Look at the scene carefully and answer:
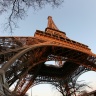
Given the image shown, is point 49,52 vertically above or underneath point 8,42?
above

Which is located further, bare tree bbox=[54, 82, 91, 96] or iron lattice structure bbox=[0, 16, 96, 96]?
bare tree bbox=[54, 82, 91, 96]

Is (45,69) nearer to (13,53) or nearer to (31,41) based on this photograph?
(31,41)

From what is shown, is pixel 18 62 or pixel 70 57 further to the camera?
pixel 70 57

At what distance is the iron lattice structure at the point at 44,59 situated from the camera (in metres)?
16.7

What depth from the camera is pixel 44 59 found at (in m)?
Result: 24.3

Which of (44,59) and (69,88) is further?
(69,88)

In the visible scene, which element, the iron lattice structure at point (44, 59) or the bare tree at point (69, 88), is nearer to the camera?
the iron lattice structure at point (44, 59)

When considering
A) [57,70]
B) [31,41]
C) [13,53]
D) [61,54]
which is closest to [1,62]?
[13,53]

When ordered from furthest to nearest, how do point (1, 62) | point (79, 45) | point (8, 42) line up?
point (79, 45), point (8, 42), point (1, 62)

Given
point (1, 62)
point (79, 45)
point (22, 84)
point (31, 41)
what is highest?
point (79, 45)

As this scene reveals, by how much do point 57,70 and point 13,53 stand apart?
1792 centimetres

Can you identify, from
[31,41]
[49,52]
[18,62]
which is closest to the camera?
[18,62]

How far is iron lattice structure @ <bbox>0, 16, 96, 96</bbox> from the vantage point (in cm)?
1670

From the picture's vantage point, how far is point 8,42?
18172 mm
